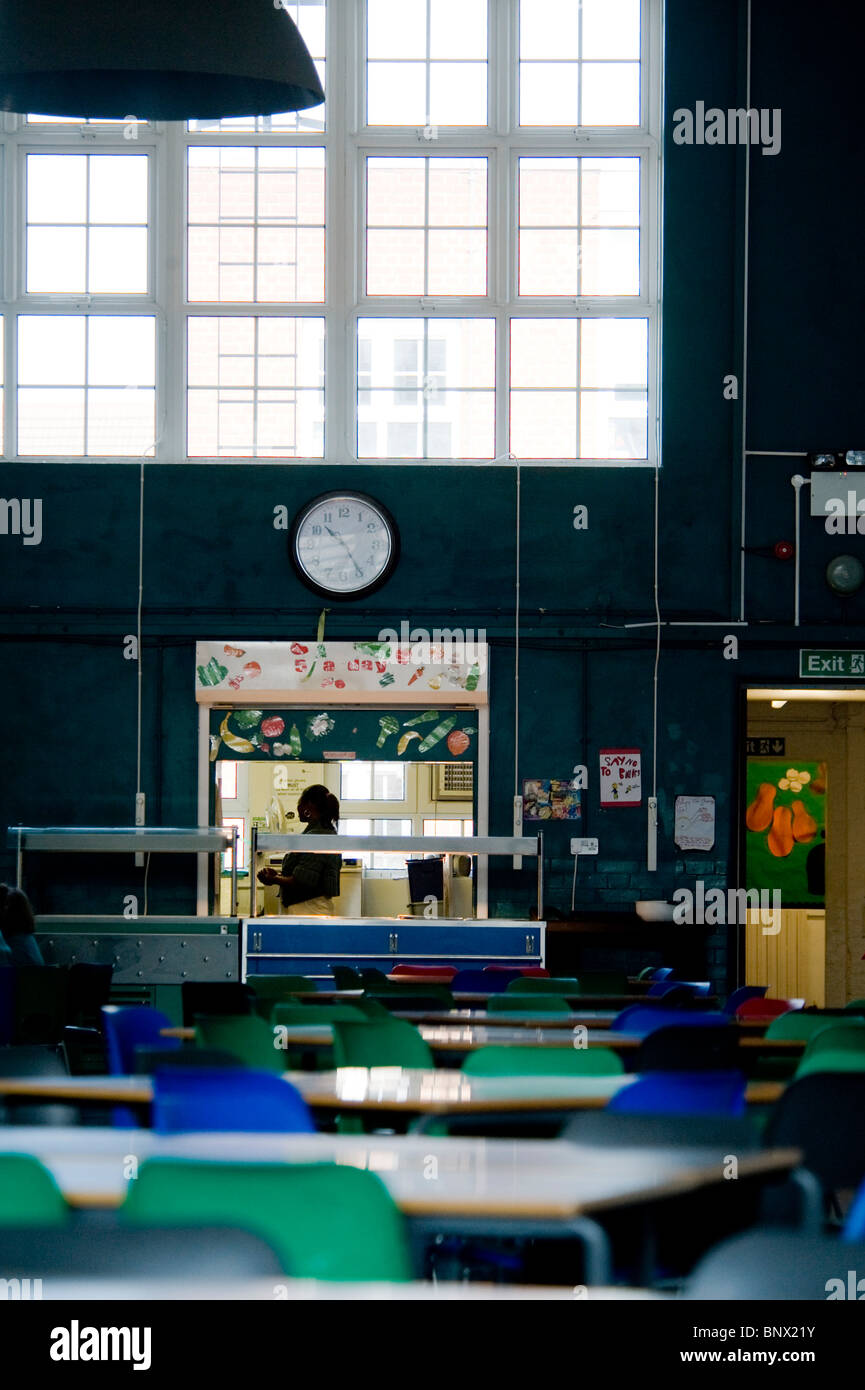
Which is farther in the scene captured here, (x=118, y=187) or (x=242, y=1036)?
(x=118, y=187)

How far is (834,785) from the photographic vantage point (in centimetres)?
1371

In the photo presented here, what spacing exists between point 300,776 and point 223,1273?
9.06 metres

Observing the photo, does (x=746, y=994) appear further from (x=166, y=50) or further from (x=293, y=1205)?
(x=293, y=1205)

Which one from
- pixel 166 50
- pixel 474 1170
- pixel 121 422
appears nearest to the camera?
pixel 474 1170

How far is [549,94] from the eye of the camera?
11.6m

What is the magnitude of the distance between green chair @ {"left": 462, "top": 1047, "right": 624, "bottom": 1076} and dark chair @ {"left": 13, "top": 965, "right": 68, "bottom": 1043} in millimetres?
3341

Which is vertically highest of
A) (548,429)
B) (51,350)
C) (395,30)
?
(395,30)

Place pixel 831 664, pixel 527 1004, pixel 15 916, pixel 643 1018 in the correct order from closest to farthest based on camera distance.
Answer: pixel 643 1018
pixel 527 1004
pixel 15 916
pixel 831 664

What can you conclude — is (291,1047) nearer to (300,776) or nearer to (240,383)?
(300,776)

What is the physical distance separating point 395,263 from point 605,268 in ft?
4.72

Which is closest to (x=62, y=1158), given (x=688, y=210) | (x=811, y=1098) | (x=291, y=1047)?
(x=811, y=1098)

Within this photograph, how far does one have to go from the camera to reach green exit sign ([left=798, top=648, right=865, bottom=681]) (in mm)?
11164

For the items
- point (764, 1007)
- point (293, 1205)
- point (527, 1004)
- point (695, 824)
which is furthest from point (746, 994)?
point (293, 1205)

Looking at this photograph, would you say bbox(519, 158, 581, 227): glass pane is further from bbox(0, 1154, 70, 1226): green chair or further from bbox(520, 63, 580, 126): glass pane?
bbox(0, 1154, 70, 1226): green chair
